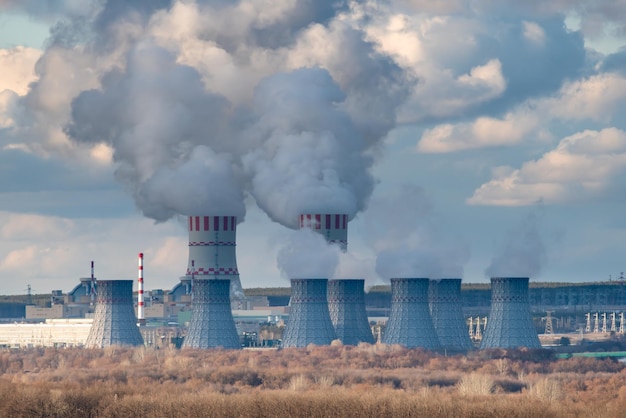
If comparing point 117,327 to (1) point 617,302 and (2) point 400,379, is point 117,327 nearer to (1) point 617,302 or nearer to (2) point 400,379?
(2) point 400,379

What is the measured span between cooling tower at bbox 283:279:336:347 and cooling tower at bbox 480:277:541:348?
9.01 metres

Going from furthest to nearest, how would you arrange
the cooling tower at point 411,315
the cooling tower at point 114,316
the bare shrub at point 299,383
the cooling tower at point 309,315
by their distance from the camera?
the cooling tower at point 114,316 < the cooling tower at point 411,315 < the cooling tower at point 309,315 < the bare shrub at point 299,383

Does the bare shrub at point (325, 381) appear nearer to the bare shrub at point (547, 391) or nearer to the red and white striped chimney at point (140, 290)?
→ the bare shrub at point (547, 391)

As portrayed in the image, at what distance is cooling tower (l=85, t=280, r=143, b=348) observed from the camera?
86938mm

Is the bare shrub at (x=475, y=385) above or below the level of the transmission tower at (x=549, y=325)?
below

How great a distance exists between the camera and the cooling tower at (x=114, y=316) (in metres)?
86.9

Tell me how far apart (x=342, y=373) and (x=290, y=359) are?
8148mm

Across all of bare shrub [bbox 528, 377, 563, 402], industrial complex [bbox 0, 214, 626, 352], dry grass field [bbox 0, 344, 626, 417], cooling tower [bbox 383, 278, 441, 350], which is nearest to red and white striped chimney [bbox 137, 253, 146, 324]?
industrial complex [bbox 0, 214, 626, 352]

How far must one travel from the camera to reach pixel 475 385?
66.6 metres

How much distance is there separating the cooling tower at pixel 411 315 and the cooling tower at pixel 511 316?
3758 mm

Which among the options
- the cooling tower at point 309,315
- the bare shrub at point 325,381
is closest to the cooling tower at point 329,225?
the cooling tower at point 309,315

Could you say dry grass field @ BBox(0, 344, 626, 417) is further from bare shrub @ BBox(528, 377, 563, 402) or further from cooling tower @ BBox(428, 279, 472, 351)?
cooling tower @ BBox(428, 279, 472, 351)

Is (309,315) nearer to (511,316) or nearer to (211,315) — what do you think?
(211,315)

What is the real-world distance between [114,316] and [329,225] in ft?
42.6
